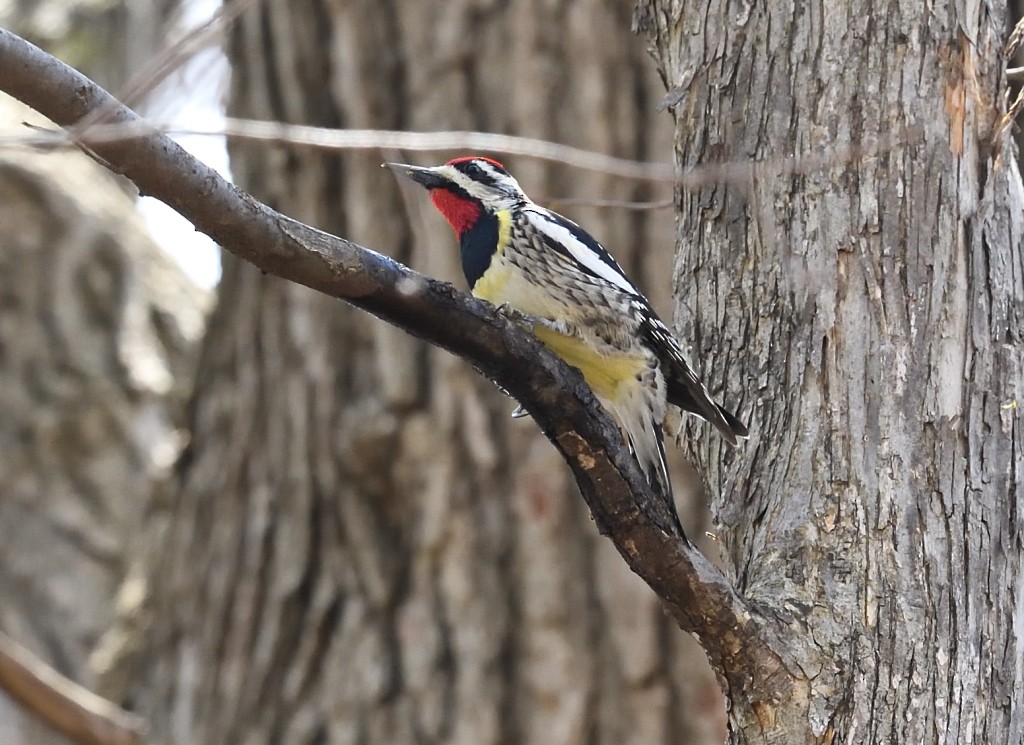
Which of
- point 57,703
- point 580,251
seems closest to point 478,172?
point 580,251

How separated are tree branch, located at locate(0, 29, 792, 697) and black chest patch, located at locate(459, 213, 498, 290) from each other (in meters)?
1.23

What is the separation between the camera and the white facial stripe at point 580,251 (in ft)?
12.4

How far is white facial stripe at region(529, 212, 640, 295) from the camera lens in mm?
3787

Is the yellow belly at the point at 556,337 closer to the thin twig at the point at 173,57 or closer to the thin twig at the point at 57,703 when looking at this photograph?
the thin twig at the point at 173,57

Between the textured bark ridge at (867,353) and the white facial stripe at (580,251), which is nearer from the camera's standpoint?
the textured bark ridge at (867,353)

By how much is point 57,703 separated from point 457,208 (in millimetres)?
2276

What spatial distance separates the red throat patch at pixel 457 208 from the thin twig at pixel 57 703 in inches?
83.6

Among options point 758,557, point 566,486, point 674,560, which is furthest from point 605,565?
point 674,560

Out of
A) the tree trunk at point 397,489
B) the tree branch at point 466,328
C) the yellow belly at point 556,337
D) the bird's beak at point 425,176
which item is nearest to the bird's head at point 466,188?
the bird's beak at point 425,176

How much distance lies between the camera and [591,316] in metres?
3.63

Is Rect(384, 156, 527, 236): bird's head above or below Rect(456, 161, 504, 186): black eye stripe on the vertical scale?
below

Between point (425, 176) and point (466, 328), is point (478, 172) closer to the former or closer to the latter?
point (425, 176)

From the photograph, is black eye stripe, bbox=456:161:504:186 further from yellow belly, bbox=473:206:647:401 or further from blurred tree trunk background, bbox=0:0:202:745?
blurred tree trunk background, bbox=0:0:202:745

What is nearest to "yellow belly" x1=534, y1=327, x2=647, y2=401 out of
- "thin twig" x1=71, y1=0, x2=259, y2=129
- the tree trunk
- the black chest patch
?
the black chest patch
